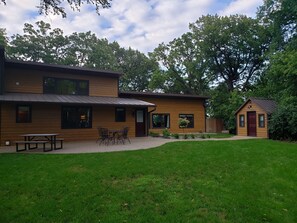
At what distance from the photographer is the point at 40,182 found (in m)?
4.99

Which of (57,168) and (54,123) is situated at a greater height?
(54,123)

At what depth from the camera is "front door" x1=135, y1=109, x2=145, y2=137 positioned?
54.7 feet

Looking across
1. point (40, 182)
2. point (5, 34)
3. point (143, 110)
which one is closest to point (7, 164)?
point (40, 182)

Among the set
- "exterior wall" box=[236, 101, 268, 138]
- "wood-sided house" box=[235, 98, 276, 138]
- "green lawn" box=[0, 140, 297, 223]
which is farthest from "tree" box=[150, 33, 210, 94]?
"green lawn" box=[0, 140, 297, 223]

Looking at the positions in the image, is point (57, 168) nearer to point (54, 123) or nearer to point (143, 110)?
point (54, 123)

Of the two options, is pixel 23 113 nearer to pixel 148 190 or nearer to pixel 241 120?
pixel 148 190

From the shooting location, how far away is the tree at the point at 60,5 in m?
4.32

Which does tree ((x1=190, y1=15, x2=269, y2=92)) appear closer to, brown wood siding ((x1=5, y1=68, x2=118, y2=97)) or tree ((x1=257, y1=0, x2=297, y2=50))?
tree ((x1=257, y1=0, x2=297, y2=50))

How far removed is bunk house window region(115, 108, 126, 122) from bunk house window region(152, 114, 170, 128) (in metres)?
3.88

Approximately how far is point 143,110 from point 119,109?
2.13 metres

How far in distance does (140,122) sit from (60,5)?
12.9 m

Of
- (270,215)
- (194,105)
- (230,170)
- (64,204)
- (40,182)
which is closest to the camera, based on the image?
(270,215)

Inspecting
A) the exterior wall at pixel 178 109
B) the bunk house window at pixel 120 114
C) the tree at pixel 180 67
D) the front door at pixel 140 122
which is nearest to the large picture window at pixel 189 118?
the exterior wall at pixel 178 109

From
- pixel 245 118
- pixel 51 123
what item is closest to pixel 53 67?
pixel 51 123
